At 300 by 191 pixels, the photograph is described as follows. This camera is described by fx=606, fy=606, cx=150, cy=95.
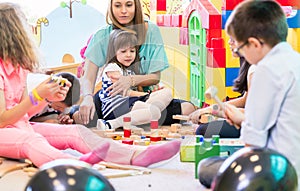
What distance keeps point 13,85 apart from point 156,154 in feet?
1.37

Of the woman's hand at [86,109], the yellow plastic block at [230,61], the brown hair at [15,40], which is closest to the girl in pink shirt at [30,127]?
the brown hair at [15,40]

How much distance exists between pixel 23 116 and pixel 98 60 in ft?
1.29

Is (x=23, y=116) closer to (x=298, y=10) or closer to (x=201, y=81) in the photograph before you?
(x=201, y=81)

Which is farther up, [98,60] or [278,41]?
[278,41]

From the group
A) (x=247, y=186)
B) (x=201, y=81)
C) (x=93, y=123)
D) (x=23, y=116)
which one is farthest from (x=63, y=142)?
(x=247, y=186)

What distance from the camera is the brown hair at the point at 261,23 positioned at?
3.55ft

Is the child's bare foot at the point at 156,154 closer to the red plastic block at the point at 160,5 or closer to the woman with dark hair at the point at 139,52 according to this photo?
the woman with dark hair at the point at 139,52

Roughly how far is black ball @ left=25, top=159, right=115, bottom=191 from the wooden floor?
0.39 meters

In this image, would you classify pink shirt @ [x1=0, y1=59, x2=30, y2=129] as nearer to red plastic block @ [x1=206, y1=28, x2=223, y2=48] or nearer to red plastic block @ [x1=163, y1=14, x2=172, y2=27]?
red plastic block @ [x1=206, y1=28, x2=223, y2=48]

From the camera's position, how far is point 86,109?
1837mm

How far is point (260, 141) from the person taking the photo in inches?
41.9

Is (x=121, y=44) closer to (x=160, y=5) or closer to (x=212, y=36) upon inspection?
(x=212, y=36)

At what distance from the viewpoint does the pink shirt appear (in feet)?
4.99

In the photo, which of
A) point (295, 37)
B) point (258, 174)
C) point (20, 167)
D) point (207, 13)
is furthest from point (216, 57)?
point (258, 174)
